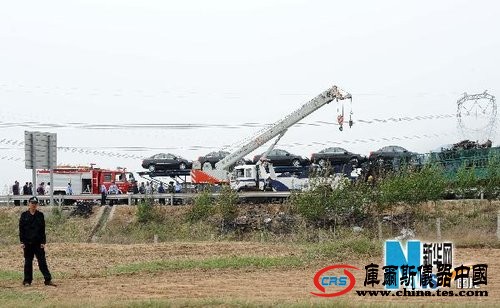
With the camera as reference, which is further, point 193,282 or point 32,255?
point 193,282

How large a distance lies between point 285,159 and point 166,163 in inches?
301

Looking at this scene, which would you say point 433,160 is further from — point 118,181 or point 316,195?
point 118,181

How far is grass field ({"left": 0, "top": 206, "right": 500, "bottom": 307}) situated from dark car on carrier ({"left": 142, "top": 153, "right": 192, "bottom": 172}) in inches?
761

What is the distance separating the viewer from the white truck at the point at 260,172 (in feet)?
135

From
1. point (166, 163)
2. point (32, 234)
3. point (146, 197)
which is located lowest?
point (146, 197)

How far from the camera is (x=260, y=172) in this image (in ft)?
140

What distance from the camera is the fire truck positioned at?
47.3 metres

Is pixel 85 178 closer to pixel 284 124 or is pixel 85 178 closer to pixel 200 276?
pixel 284 124

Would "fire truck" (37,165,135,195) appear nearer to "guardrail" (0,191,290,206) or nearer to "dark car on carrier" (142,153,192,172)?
"dark car on carrier" (142,153,192,172)

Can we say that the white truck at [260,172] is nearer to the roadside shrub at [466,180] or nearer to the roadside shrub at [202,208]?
the roadside shrub at [202,208]

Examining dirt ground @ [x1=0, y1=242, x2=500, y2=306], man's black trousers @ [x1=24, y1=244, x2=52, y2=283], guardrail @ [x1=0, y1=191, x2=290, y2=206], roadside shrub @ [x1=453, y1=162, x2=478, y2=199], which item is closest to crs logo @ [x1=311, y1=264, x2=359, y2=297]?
dirt ground @ [x1=0, y1=242, x2=500, y2=306]

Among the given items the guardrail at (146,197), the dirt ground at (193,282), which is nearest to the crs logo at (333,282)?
the dirt ground at (193,282)

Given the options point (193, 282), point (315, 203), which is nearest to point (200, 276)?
point (193, 282)

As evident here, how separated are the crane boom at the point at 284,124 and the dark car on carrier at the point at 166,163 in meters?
2.66
